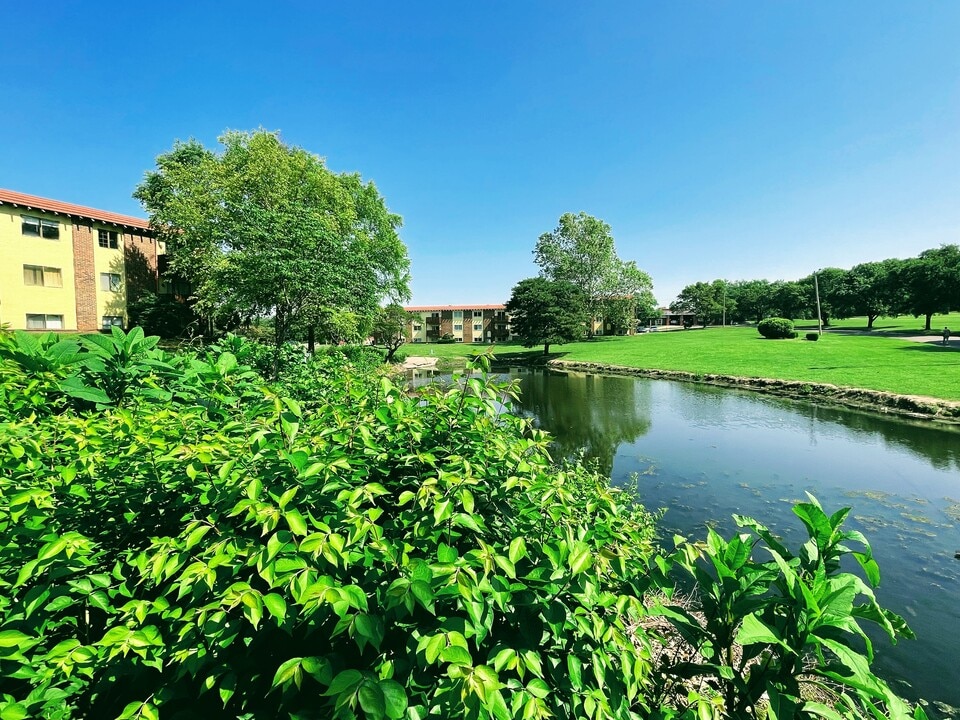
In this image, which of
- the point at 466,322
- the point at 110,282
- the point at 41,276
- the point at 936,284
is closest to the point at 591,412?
the point at 110,282

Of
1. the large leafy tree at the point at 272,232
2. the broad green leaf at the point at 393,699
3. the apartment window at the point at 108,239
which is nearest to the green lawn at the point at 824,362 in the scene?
the large leafy tree at the point at 272,232

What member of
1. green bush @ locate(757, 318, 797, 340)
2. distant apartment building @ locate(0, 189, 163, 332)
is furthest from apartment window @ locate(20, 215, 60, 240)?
green bush @ locate(757, 318, 797, 340)

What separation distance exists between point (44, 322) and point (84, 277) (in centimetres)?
395

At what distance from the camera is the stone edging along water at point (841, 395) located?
1661 cm

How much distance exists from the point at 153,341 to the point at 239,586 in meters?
4.30

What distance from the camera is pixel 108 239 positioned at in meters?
32.3

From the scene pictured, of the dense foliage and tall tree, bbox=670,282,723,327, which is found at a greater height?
tall tree, bbox=670,282,723,327

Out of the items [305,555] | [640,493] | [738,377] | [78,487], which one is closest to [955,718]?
[640,493]

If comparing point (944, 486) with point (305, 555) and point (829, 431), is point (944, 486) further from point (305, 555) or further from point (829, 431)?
point (305, 555)

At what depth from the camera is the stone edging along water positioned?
1661 cm

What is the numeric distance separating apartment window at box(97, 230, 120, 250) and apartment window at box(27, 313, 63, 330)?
20.3 ft

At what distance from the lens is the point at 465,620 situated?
1.45 meters

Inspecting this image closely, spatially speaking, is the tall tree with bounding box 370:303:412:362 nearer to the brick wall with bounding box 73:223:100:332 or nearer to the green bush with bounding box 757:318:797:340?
the brick wall with bounding box 73:223:100:332

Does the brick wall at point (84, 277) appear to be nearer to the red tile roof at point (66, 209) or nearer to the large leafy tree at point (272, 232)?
the red tile roof at point (66, 209)
